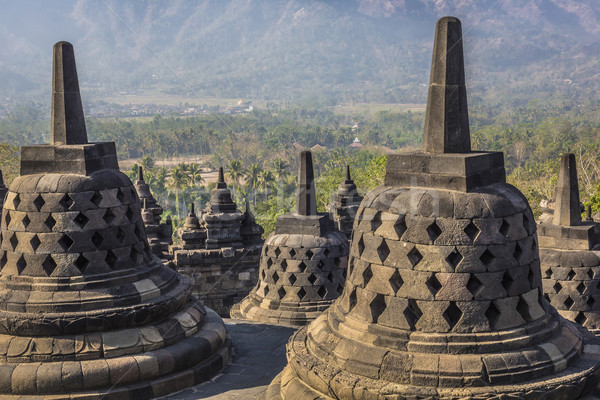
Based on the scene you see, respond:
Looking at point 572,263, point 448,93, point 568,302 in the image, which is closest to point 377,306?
point 448,93

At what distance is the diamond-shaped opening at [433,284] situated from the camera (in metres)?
4.87

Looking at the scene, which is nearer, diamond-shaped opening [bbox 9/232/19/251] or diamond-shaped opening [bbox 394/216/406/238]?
diamond-shaped opening [bbox 394/216/406/238]

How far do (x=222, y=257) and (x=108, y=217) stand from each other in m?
9.62

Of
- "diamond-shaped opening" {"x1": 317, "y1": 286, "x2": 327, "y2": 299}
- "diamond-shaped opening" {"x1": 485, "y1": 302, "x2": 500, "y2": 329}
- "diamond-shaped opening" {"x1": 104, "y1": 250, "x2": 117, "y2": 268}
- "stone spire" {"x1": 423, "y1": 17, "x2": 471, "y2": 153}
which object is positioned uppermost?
"stone spire" {"x1": 423, "y1": 17, "x2": 471, "y2": 153}

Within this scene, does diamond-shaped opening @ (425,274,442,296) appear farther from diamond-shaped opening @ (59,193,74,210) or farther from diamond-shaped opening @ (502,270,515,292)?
diamond-shaped opening @ (59,193,74,210)

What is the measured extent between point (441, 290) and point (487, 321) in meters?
0.38

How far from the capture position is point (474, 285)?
4.87 metres

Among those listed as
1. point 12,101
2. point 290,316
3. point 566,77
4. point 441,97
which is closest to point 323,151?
point 290,316

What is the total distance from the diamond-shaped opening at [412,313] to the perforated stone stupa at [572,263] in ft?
16.7

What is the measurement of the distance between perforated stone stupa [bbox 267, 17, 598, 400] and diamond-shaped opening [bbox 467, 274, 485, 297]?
1cm

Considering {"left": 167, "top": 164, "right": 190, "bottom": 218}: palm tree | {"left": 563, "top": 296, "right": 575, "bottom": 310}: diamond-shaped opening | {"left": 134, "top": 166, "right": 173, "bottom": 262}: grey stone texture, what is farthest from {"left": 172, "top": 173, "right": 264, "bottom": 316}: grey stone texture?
{"left": 167, "top": 164, "right": 190, "bottom": 218}: palm tree

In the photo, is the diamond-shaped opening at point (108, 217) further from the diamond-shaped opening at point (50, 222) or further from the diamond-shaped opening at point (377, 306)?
the diamond-shaped opening at point (377, 306)

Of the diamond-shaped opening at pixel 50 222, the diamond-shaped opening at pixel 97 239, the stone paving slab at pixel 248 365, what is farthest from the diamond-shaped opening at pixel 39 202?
the stone paving slab at pixel 248 365

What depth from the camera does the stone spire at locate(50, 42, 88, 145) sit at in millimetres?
7887
